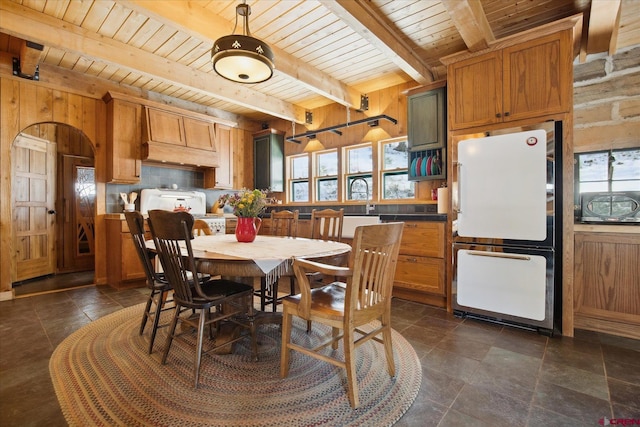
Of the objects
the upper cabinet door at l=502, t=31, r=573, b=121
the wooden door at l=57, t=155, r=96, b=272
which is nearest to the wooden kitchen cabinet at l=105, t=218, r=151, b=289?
the wooden door at l=57, t=155, r=96, b=272

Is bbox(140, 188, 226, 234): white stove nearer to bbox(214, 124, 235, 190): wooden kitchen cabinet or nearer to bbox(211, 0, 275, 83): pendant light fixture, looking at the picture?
bbox(214, 124, 235, 190): wooden kitchen cabinet

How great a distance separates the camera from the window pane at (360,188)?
4.55 metres

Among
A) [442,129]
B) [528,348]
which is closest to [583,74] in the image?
[442,129]

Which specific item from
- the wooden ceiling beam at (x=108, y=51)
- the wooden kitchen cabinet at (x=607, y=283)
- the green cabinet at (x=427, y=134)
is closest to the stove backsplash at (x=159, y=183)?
the wooden ceiling beam at (x=108, y=51)

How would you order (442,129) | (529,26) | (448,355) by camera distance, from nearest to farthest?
(448,355), (529,26), (442,129)

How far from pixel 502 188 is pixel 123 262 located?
420cm

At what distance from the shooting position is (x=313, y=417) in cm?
146

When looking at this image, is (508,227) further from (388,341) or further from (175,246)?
(175,246)

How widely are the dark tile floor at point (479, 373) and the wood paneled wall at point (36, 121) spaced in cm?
105

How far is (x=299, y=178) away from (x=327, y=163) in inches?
25.4

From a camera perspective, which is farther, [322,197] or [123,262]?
[322,197]

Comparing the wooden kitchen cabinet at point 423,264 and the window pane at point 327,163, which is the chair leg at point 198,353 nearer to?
the wooden kitchen cabinet at point 423,264

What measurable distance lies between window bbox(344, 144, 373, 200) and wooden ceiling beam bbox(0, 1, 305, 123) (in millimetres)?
1567

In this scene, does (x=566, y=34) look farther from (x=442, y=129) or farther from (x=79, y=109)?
(x=79, y=109)
